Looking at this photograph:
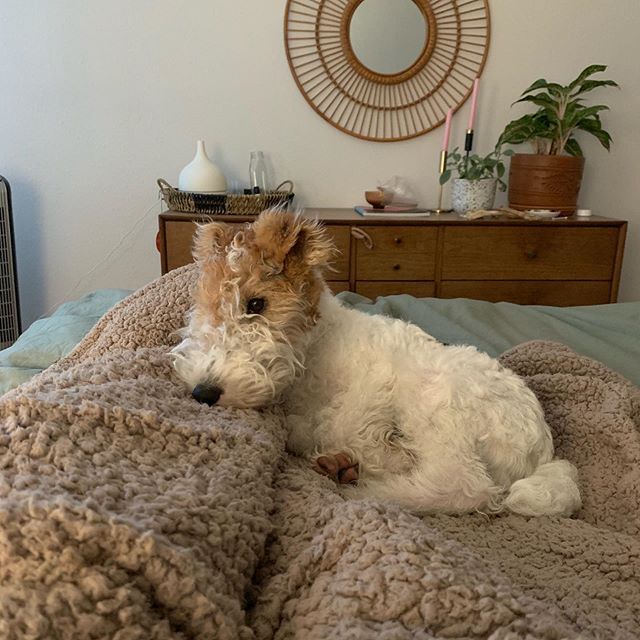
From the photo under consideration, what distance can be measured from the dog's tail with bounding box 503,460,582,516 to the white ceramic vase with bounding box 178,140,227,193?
215 cm

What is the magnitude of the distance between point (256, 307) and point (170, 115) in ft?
7.65

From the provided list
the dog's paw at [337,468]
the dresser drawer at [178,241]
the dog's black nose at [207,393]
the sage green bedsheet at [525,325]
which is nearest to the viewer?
the dog's black nose at [207,393]

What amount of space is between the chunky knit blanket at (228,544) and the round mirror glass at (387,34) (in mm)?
2591

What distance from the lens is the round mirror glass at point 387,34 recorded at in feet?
9.90

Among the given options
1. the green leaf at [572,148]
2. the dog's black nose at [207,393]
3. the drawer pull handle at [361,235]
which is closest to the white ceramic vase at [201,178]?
the drawer pull handle at [361,235]

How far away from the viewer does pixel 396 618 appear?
58 cm

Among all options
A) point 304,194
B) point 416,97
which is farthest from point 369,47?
point 304,194

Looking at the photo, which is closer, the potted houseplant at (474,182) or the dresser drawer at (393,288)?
the dresser drawer at (393,288)

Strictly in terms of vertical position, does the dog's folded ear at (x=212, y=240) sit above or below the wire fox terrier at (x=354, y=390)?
above

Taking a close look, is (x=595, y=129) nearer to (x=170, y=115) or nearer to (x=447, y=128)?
(x=447, y=128)

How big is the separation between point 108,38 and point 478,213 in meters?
2.11

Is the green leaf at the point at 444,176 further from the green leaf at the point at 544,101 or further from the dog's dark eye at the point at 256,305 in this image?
the dog's dark eye at the point at 256,305

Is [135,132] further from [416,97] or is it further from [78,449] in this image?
[78,449]

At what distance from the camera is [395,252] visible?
2.69 meters
